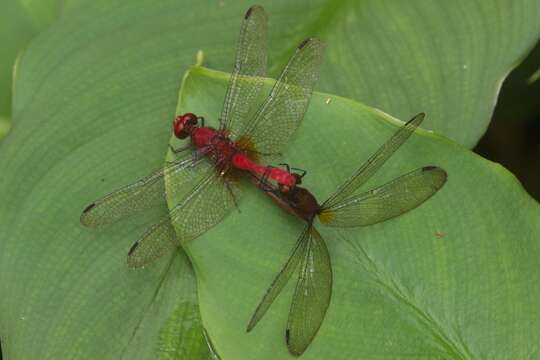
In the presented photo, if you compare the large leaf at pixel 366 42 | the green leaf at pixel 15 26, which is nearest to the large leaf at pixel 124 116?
the large leaf at pixel 366 42

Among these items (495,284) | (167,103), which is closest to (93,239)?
(167,103)

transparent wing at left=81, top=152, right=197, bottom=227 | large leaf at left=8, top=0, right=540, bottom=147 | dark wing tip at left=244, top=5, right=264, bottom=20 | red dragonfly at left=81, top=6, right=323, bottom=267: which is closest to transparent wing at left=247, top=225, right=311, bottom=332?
red dragonfly at left=81, top=6, right=323, bottom=267

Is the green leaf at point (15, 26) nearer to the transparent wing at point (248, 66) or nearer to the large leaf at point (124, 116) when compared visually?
the large leaf at point (124, 116)

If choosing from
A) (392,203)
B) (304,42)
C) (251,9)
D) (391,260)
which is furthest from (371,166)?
(251,9)

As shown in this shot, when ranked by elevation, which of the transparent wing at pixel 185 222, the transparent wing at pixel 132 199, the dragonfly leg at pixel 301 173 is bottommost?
the dragonfly leg at pixel 301 173

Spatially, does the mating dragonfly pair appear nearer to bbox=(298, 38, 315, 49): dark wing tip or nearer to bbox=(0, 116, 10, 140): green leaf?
bbox=(298, 38, 315, 49): dark wing tip

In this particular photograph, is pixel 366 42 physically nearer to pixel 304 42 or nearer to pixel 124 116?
pixel 304 42

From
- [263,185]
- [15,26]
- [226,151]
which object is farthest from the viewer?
[15,26]

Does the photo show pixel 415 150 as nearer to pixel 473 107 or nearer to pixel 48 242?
pixel 473 107
